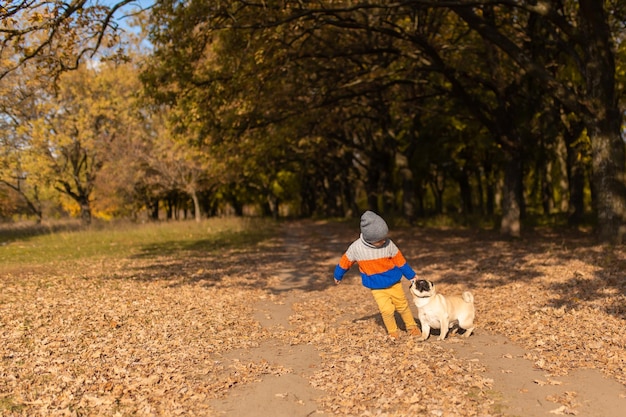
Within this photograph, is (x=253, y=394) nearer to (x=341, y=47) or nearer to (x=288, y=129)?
(x=341, y=47)

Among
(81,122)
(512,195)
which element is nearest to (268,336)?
(512,195)

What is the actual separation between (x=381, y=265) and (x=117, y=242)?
20065 mm

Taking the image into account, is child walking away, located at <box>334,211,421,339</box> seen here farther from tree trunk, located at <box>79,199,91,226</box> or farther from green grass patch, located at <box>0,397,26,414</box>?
tree trunk, located at <box>79,199,91,226</box>

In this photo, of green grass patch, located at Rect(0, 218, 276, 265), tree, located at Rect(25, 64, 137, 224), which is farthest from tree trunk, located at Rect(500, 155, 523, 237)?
tree, located at Rect(25, 64, 137, 224)

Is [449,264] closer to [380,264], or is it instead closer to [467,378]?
[380,264]

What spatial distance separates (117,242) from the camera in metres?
24.3

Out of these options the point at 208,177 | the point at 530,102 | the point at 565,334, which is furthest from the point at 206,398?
the point at 208,177

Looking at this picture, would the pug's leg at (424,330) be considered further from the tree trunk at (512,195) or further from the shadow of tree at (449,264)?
the tree trunk at (512,195)

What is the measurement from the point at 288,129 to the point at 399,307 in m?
15.9

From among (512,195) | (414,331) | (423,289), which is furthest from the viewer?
(512,195)

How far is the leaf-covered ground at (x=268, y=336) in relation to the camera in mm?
5055

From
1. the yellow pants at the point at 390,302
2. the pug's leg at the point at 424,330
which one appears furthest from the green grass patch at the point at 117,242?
the pug's leg at the point at 424,330

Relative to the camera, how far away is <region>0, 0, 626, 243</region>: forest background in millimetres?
13336

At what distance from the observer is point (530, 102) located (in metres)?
20.9
